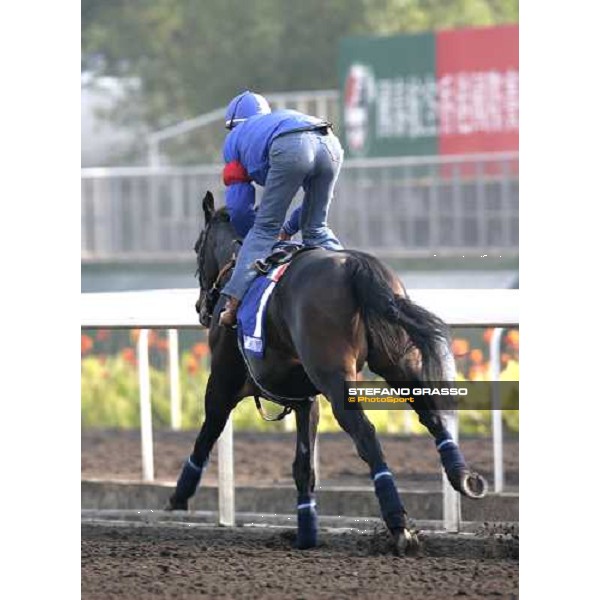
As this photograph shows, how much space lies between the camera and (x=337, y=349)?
483cm

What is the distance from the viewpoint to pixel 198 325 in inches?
234

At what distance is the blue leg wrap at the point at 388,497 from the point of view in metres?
4.77

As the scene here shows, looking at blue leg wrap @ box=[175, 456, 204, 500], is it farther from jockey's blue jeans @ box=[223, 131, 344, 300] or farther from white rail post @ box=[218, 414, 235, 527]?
jockey's blue jeans @ box=[223, 131, 344, 300]

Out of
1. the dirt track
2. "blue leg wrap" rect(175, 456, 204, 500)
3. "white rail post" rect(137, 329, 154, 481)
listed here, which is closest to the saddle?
"blue leg wrap" rect(175, 456, 204, 500)

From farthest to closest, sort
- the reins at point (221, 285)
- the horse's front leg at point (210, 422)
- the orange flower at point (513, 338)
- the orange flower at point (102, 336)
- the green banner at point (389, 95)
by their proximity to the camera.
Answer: the green banner at point (389, 95) → the orange flower at point (102, 336) → the orange flower at point (513, 338) → the horse's front leg at point (210, 422) → the reins at point (221, 285)

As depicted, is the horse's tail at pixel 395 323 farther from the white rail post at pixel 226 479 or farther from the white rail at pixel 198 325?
the white rail post at pixel 226 479

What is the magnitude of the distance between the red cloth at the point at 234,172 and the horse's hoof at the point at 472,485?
120 cm

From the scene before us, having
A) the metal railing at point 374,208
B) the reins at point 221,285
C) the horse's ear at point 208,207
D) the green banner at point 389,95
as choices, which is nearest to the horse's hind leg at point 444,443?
the reins at point 221,285

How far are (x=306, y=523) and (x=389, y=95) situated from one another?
11940 millimetres

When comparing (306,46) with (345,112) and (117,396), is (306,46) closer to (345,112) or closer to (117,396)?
(345,112)

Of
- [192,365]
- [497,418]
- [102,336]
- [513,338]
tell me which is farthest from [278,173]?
[102,336]

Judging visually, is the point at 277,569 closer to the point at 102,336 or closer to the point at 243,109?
the point at 243,109
